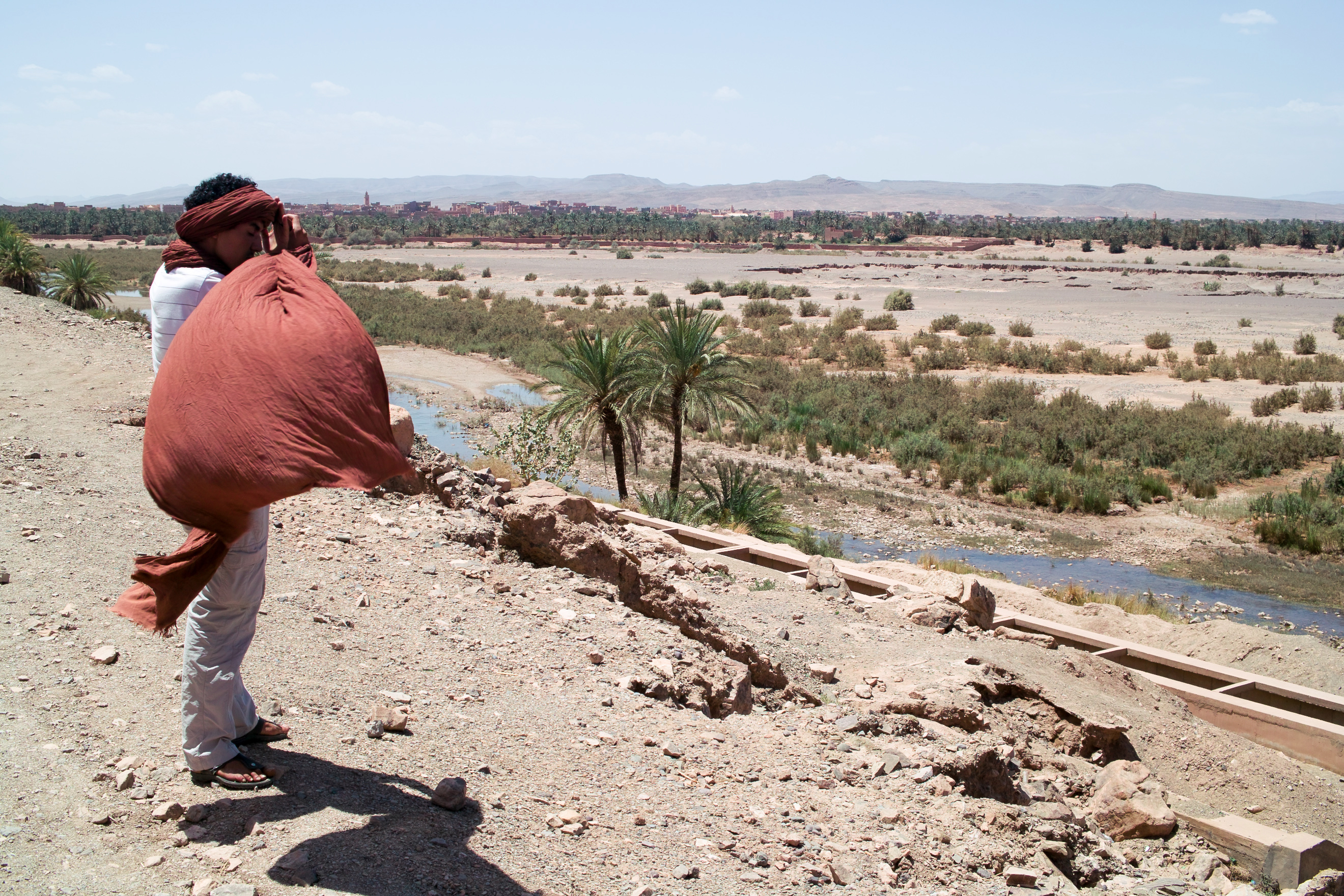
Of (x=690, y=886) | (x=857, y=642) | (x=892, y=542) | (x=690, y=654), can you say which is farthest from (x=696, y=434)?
(x=690, y=886)

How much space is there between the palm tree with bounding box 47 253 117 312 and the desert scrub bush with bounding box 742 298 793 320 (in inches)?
886

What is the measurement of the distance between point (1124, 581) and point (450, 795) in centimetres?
1266

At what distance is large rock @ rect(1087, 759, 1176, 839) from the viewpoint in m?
5.62

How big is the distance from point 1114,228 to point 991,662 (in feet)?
323

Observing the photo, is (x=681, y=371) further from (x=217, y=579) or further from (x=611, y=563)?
(x=217, y=579)

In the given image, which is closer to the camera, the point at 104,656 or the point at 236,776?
the point at 236,776

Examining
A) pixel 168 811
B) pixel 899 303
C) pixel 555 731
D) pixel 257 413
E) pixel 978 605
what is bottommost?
pixel 978 605

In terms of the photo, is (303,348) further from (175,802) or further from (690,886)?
(690,886)

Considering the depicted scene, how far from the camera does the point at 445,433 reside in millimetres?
20844

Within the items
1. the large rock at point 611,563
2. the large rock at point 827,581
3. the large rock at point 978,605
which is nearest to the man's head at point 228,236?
the large rock at point 611,563

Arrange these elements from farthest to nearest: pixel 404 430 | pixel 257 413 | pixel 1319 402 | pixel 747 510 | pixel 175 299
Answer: pixel 1319 402, pixel 747 510, pixel 404 430, pixel 175 299, pixel 257 413

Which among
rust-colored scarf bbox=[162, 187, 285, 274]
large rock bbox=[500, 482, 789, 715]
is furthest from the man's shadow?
large rock bbox=[500, 482, 789, 715]

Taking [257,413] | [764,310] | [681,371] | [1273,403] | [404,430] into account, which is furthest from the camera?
[764,310]

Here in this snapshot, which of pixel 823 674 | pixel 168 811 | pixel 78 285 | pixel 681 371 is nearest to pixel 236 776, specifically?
pixel 168 811
